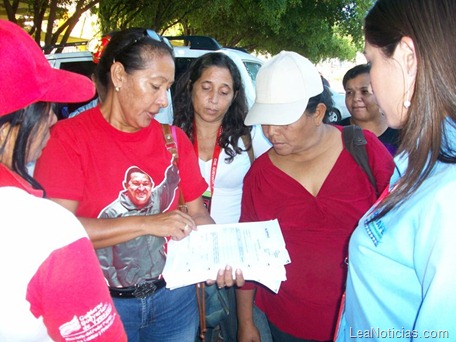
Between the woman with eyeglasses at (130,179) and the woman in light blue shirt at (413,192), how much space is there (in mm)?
718

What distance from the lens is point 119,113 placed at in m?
1.65

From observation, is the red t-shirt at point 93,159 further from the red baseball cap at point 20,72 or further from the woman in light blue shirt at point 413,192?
the woman in light blue shirt at point 413,192

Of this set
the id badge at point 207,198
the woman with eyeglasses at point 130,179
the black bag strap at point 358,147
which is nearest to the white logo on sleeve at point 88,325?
the woman with eyeglasses at point 130,179

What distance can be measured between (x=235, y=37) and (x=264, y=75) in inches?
563

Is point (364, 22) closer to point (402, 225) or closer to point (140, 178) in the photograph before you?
point (402, 225)

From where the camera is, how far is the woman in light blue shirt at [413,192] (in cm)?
78

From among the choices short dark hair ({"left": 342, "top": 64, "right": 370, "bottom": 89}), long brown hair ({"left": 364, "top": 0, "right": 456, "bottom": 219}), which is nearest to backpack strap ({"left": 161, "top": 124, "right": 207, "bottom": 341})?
long brown hair ({"left": 364, "top": 0, "right": 456, "bottom": 219})

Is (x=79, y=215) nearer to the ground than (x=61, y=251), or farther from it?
nearer to the ground

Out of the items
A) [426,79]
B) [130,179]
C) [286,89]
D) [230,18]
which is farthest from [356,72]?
[230,18]

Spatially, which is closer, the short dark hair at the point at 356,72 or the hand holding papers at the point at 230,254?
the hand holding papers at the point at 230,254

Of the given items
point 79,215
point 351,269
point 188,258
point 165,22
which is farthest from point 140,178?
point 165,22

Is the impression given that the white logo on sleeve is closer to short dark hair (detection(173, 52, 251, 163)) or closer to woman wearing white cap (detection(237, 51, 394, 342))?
woman wearing white cap (detection(237, 51, 394, 342))

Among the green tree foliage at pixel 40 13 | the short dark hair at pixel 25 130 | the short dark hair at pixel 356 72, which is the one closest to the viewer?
the short dark hair at pixel 25 130

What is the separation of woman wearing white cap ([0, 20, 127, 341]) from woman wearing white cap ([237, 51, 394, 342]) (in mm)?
1057
